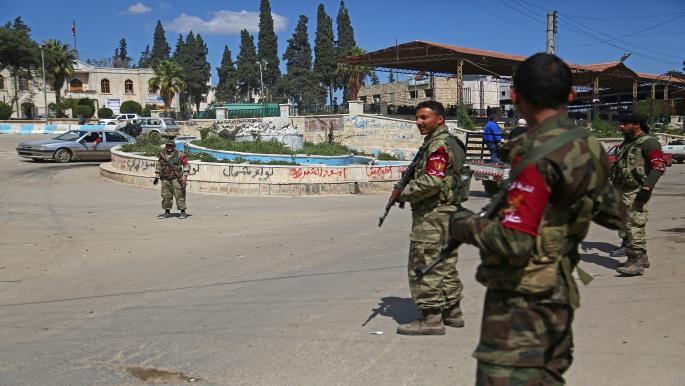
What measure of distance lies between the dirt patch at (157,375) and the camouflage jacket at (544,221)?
2.49m

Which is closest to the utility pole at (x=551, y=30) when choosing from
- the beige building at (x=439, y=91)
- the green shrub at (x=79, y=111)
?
the beige building at (x=439, y=91)

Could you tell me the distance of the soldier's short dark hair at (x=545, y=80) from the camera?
2.44 m

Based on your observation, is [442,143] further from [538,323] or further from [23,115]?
[23,115]

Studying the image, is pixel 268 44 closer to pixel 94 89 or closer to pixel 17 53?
pixel 94 89

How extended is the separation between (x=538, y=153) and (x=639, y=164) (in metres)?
5.28

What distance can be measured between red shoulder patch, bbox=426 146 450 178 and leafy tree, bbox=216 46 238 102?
9383cm

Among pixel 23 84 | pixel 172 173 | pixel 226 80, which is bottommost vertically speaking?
pixel 172 173

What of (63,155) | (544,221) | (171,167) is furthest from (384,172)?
(63,155)

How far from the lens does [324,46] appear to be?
7725 cm

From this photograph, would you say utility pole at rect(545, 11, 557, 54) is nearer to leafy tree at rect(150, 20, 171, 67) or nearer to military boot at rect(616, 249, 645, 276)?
military boot at rect(616, 249, 645, 276)

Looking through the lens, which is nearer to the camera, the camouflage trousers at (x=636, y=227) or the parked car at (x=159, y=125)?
the camouflage trousers at (x=636, y=227)

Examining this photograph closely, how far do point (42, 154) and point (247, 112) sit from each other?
13839mm

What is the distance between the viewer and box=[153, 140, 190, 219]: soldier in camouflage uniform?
38.6ft

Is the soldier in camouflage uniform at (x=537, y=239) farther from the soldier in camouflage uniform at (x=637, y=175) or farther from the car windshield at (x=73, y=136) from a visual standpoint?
the car windshield at (x=73, y=136)
